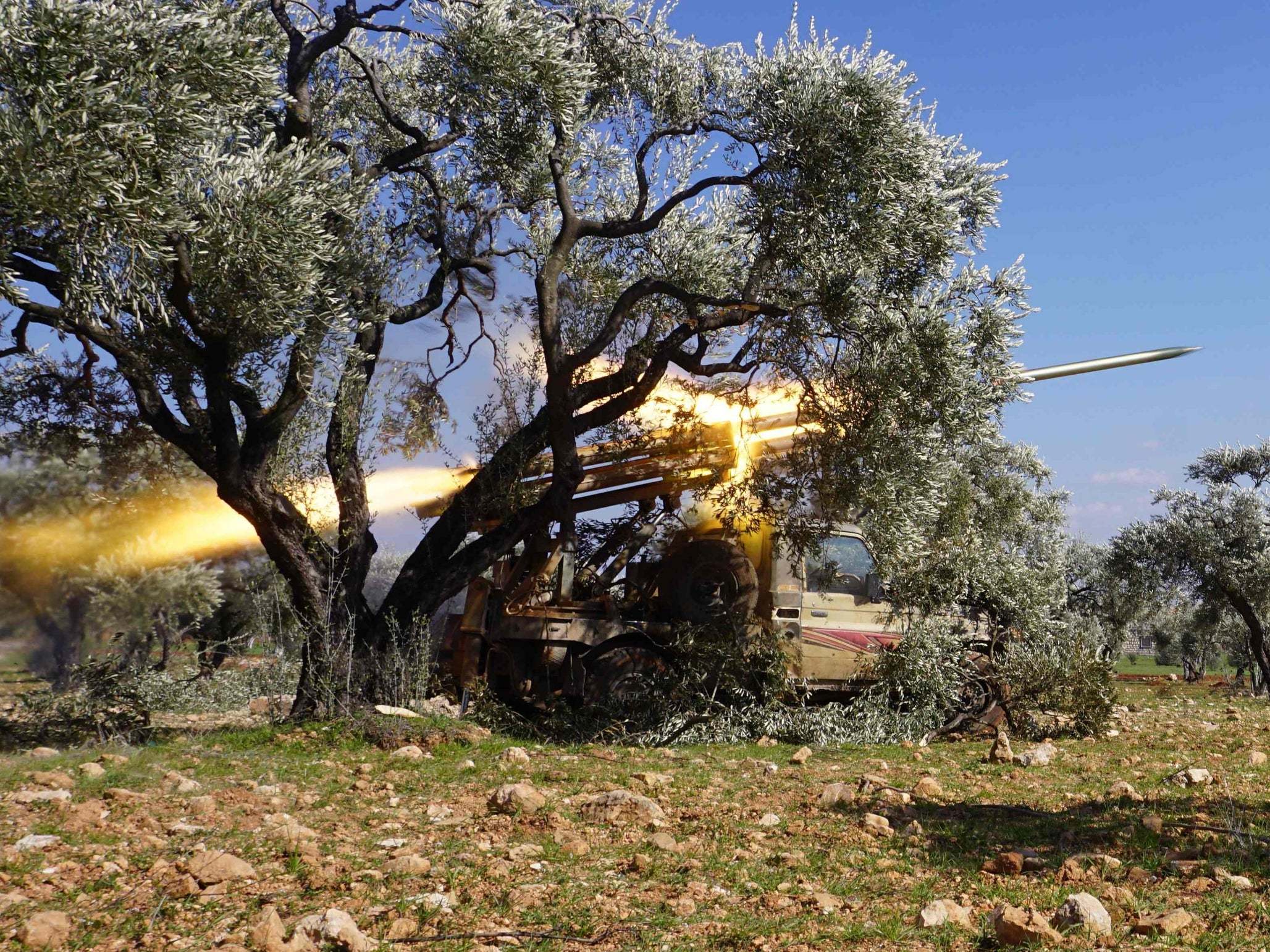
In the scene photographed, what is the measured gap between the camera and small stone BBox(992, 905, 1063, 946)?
4816mm

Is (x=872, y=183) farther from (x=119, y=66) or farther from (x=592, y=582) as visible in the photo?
(x=119, y=66)

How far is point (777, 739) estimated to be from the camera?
12.5 meters

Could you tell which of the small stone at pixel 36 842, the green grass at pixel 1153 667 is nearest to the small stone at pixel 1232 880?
the small stone at pixel 36 842

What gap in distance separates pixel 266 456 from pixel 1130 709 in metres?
14.3

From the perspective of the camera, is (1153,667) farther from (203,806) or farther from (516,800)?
(203,806)

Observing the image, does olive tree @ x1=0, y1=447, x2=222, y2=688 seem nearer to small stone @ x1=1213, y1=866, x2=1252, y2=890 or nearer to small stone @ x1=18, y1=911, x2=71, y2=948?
small stone @ x1=18, y1=911, x2=71, y2=948

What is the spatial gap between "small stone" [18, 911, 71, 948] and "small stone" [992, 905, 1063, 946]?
417 cm

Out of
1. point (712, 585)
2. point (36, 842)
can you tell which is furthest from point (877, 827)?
point (712, 585)

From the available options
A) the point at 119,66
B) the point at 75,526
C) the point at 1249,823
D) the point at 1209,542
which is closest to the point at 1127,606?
the point at 1209,542

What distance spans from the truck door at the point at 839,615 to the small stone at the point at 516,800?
6085mm

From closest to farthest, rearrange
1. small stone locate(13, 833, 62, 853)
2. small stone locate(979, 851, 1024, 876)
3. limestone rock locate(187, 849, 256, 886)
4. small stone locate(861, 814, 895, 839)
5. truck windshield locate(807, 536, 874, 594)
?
1. limestone rock locate(187, 849, 256, 886)
2. small stone locate(13, 833, 62, 853)
3. small stone locate(979, 851, 1024, 876)
4. small stone locate(861, 814, 895, 839)
5. truck windshield locate(807, 536, 874, 594)

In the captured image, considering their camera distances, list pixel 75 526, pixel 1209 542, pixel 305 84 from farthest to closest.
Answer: pixel 1209 542
pixel 75 526
pixel 305 84

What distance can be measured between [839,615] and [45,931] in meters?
10.0

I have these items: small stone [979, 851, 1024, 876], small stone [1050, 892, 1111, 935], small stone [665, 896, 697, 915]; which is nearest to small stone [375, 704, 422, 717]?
small stone [665, 896, 697, 915]
